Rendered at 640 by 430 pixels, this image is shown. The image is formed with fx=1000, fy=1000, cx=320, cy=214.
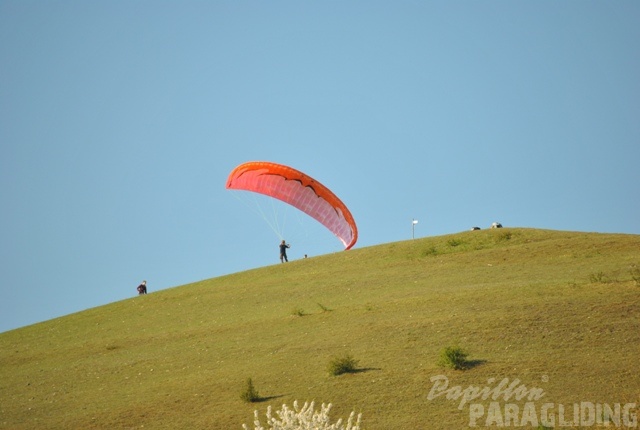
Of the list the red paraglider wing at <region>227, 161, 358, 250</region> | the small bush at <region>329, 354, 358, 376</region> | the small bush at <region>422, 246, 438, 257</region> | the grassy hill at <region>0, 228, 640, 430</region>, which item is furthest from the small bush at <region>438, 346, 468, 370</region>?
the red paraglider wing at <region>227, 161, 358, 250</region>

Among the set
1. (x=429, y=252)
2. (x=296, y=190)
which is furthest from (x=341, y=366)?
(x=296, y=190)

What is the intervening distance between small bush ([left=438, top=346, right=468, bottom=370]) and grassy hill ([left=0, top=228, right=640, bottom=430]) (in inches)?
11.5

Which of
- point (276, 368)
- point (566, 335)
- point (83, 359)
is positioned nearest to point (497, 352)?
point (566, 335)

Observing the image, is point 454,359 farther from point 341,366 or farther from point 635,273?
point 635,273

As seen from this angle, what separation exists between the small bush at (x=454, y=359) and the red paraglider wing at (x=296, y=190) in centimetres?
2174

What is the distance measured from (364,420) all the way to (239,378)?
7.13m

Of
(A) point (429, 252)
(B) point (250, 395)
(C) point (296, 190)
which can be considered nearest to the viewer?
(B) point (250, 395)

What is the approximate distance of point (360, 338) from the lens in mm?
37594

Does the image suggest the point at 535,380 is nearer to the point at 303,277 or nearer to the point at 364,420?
the point at 364,420

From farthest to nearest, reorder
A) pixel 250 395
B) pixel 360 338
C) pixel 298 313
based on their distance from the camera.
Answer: pixel 298 313, pixel 360 338, pixel 250 395

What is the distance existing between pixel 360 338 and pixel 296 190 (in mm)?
17707

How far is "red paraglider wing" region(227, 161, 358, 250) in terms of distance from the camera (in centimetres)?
5288

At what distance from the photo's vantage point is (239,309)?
46531 millimetres

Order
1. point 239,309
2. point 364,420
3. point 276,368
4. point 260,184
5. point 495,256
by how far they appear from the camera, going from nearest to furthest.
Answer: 1. point 364,420
2. point 276,368
3. point 239,309
4. point 495,256
5. point 260,184
